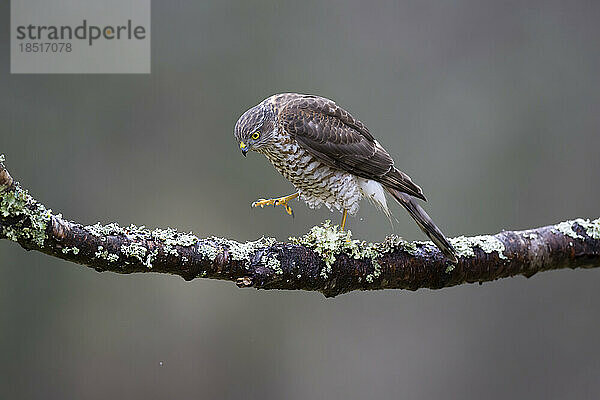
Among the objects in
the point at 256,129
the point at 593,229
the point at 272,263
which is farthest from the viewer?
Result: the point at 593,229

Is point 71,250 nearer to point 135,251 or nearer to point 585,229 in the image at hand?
point 135,251

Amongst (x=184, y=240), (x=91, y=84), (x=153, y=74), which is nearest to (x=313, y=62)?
(x=153, y=74)

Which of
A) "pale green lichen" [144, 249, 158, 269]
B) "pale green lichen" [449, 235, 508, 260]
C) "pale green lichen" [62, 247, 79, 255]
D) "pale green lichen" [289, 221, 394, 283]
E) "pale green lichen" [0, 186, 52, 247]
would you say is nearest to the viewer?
"pale green lichen" [0, 186, 52, 247]

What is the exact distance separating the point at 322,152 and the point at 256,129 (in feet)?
0.83

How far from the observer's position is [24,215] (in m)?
1.42

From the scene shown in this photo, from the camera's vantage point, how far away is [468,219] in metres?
4.48

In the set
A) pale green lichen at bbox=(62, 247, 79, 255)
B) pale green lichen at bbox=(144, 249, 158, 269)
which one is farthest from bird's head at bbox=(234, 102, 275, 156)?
pale green lichen at bbox=(62, 247, 79, 255)

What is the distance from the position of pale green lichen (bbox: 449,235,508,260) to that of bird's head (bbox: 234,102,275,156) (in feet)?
2.52

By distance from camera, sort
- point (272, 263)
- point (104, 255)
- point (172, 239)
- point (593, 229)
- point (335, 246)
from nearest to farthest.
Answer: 1. point (104, 255)
2. point (172, 239)
3. point (272, 263)
4. point (335, 246)
5. point (593, 229)

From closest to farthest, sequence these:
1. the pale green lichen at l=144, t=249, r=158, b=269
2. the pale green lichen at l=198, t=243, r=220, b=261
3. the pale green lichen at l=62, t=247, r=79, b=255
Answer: the pale green lichen at l=62, t=247, r=79, b=255 → the pale green lichen at l=144, t=249, r=158, b=269 → the pale green lichen at l=198, t=243, r=220, b=261

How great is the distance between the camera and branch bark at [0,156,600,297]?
1.47 metres

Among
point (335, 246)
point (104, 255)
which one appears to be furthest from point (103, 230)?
point (335, 246)

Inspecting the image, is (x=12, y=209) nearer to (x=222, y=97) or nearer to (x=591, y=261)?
(x=591, y=261)

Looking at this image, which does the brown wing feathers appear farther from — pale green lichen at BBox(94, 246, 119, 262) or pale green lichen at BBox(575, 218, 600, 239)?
pale green lichen at BBox(94, 246, 119, 262)
